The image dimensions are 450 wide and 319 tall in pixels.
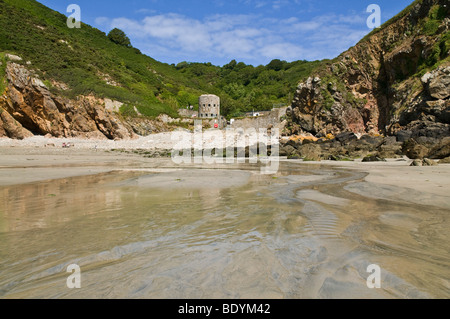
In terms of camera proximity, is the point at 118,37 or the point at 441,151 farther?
the point at 118,37

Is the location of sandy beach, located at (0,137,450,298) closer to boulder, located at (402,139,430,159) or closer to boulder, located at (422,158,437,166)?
boulder, located at (422,158,437,166)

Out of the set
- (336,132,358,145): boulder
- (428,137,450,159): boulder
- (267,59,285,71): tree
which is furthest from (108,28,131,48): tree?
(428,137,450,159): boulder

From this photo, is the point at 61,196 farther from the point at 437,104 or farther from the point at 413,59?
the point at 413,59

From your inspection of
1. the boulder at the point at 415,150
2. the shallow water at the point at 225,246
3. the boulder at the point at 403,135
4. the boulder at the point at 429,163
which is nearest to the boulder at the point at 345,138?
the boulder at the point at 403,135

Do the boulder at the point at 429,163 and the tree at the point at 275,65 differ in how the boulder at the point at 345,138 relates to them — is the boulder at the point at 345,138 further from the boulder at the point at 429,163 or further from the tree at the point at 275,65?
the tree at the point at 275,65

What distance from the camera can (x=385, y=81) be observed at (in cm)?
3634

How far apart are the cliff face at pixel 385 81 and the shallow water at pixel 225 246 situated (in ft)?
81.5

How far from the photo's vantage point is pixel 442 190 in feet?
18.9

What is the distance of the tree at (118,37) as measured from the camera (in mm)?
83688

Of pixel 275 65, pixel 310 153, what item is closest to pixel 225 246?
pixel 310 153

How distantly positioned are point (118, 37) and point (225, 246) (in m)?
97.2

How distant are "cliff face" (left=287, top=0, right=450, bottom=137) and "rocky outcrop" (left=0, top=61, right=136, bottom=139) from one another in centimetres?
2710

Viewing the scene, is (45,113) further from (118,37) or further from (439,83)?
(118,37)

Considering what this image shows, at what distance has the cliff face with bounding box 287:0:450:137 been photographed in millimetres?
25750
